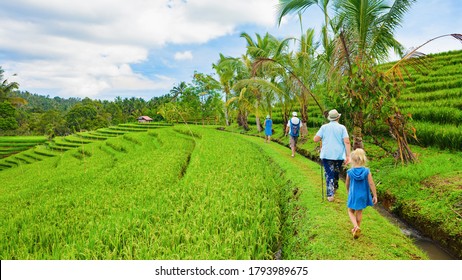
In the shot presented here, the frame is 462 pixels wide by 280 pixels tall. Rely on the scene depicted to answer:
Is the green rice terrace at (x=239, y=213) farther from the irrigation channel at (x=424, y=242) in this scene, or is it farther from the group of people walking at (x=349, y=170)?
the group of people walking at (x=349, y=170)

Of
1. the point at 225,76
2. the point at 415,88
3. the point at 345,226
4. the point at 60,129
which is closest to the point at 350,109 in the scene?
the point at 345,226

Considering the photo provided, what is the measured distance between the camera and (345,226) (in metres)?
3.67

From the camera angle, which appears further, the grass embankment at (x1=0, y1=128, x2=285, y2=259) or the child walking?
the child walking

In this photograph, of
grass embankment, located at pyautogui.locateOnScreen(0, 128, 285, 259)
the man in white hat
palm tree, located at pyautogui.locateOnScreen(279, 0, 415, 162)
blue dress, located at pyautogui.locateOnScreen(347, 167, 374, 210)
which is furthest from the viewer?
palm tree, located at pyautogui.locateOnScreen(279, 0, 415, 162)

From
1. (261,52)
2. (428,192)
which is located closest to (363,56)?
(428,192)

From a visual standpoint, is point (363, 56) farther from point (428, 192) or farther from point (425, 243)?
point (425, 243)

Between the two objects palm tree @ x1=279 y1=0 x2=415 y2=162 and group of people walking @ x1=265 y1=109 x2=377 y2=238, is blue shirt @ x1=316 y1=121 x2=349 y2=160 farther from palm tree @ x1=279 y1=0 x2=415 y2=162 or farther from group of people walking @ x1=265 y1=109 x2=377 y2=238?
palm tree @ x1=279 y1=0 x2=415 y2=162

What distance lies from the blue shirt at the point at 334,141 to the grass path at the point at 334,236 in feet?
2.59

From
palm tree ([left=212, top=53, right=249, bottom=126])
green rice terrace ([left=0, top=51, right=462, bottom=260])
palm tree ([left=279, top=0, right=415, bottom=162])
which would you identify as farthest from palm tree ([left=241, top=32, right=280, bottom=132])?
green rice terrace ([left=0, top=51, right=462, bottom=260])

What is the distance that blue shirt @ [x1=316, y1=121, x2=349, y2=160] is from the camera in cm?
445

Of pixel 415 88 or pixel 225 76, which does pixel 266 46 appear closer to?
pixel 225 76

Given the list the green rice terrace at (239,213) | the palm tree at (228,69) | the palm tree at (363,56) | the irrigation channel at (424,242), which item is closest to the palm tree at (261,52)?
the palm tree at (228,69)

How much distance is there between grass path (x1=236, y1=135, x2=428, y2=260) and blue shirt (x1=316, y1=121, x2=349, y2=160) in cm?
79

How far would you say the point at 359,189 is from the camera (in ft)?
11.0
